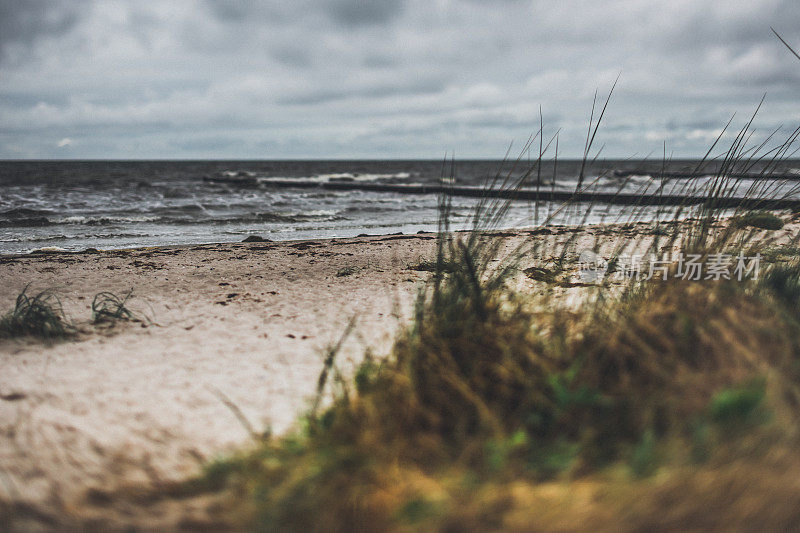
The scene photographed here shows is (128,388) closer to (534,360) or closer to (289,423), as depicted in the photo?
(289,423)

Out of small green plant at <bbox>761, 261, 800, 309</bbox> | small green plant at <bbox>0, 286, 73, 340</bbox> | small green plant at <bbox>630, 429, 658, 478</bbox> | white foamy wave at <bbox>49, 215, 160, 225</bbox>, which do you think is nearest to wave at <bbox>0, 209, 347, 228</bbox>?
white foamy wave at <bbox>49, 215, 160, 225</bbox>

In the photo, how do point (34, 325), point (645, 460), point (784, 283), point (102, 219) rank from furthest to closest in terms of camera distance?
point (102, 219) → point (34, 325) → point (784, 283) → point (645, 460)

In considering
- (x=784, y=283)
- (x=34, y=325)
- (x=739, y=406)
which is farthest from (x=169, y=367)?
(x=784, y=283)

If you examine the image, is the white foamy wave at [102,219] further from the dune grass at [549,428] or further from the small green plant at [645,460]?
the small green plant at [645,460]

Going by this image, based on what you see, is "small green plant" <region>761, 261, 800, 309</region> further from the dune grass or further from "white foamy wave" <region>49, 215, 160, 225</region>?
"white foamy wave" <region>49, 215, 160, 225</region>

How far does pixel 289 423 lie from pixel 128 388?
104cm

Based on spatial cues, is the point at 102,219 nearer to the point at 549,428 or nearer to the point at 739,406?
the point at 549,428

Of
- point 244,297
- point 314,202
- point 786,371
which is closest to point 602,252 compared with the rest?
point 244,297

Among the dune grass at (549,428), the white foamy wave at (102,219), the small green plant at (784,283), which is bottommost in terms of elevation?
the dune grass at (549,428)

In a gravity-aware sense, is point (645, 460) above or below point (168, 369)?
above

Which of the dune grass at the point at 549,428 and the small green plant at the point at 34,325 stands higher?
the dune grass at the point at 549,428

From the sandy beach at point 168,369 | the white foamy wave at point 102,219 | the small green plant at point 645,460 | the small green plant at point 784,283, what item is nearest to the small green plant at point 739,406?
the small green plant at point 645,460

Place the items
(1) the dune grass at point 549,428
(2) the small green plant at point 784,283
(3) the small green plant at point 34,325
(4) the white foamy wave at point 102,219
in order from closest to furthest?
1. (1) the dune grass at point 549,428
2. (2) the small green plant at point 784,283
3. (3) the small green plant at point 34,325
4. (4) the white foamy wave at point 102,219

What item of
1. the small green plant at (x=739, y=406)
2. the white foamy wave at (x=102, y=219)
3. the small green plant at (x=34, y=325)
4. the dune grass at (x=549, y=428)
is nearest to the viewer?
the dune grass at (x=549, y=428)
